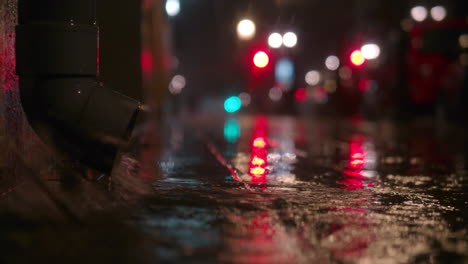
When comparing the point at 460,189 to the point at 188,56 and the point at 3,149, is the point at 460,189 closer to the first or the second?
the point at 3,149

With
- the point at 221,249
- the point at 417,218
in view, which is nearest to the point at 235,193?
the point at 417,218

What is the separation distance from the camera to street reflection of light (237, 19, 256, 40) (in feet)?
72.7

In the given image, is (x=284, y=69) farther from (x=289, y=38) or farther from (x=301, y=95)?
(x=301, y=95)

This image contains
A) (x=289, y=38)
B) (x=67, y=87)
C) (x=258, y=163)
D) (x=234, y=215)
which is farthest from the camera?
(x=289, y=38)

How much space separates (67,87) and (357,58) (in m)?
26.6

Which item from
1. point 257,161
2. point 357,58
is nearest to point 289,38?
point 357,58

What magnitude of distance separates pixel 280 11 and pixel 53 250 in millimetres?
21474

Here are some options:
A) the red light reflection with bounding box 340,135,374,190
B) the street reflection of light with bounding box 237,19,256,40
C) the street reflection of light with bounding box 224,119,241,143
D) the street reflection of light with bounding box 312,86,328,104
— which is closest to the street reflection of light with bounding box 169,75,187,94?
the street reflection of light with bounding box 312,86,328,104

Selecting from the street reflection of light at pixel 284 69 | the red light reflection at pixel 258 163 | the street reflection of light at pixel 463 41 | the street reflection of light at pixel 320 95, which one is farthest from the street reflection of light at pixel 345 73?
the red light reflection at pixel 258 163

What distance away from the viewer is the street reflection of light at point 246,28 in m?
22.2

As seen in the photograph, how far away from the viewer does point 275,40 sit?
1005 inches

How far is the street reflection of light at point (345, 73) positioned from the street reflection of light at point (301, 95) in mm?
6895

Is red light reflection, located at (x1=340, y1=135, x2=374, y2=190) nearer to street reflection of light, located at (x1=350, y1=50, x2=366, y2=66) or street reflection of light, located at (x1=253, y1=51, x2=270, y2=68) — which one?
street reflection of light, located at (x1=253, y1=51, x2=270, y2=68)

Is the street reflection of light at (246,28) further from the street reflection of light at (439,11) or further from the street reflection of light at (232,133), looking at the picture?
the street reflection of light at (439,11)
